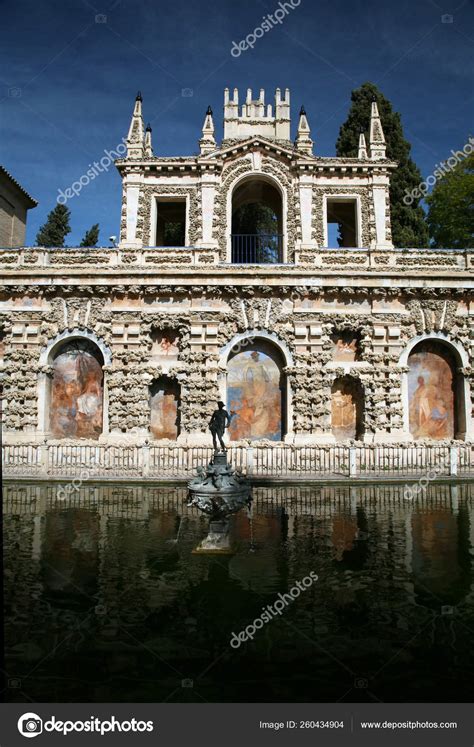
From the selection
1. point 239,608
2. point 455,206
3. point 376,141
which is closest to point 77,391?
point 239,608

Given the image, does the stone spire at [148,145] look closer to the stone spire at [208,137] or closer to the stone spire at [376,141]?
the stone spire at [208,137]

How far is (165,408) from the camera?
22.6 metres

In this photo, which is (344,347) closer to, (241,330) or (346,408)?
(346,408)

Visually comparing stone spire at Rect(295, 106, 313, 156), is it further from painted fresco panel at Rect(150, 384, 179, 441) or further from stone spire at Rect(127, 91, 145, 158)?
painted fresco panel at Rect(150, 384, 179, 441)

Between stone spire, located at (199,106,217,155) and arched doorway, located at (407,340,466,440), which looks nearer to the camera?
arched doorway, located at (407,340,466,440)

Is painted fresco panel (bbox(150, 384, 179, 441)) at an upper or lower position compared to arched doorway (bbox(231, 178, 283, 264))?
lower

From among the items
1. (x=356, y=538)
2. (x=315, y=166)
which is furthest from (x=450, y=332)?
(x=356, y=538)

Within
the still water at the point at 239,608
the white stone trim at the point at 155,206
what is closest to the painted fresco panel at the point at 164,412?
the white stone trim at the point at 155,206

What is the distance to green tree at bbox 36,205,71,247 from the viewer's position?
135 feet

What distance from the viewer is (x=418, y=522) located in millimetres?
11539

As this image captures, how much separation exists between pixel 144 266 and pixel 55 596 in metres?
17.8

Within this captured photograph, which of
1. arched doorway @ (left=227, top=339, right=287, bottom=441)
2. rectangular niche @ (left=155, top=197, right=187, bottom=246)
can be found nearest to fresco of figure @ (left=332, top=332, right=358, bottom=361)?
arched doorway @ (left=227, top=339, right=287, bottom=441)

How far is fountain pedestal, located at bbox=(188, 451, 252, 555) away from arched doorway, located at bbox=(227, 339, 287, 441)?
12.3m
